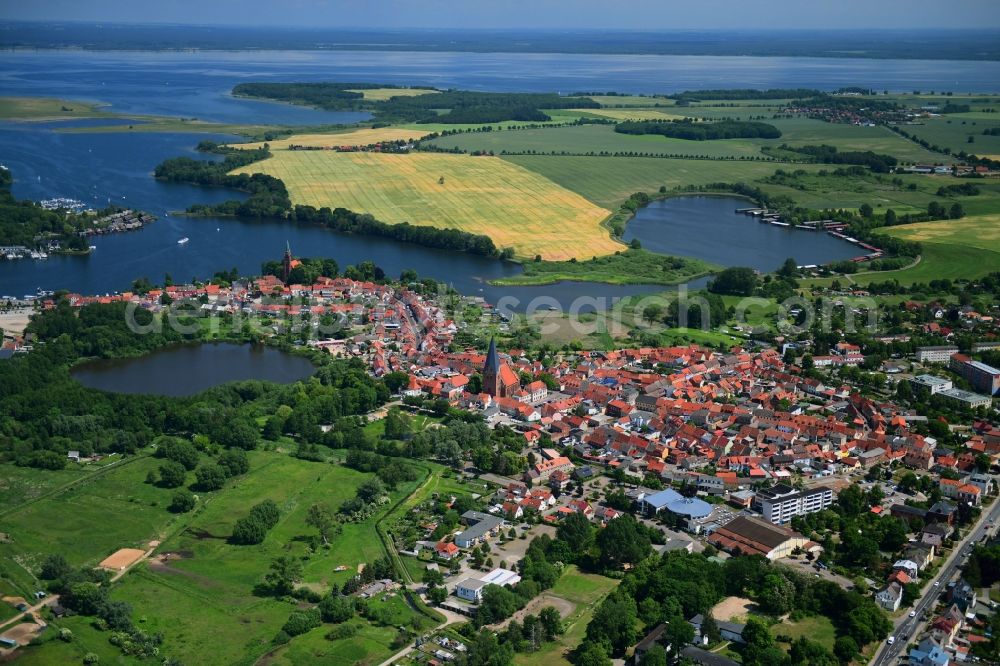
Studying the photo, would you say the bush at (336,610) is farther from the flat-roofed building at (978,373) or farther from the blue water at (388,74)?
the blue water at (388,74)

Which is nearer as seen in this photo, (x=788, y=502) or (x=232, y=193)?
(x=788, y=502)

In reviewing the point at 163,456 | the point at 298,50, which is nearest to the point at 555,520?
the point at 163,456

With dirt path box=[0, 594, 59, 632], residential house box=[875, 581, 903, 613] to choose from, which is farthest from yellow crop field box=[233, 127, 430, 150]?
residential house box=[875, 581, 903, 613]

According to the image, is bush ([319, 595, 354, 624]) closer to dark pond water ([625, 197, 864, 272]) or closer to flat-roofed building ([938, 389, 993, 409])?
flat-roofed building ([938, 389, 993, 409])

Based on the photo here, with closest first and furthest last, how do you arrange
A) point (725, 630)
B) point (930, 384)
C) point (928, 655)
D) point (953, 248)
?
point (928, 655), point (725, 630), point (930, 384), point (953, 248)

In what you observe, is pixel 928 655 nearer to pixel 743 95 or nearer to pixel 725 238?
pixel 725 238

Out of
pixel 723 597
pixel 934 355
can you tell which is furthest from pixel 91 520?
pixel 934 355

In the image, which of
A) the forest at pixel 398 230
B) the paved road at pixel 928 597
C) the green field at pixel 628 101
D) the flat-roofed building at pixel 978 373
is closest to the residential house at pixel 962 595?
the paved road at pixel 928 597
